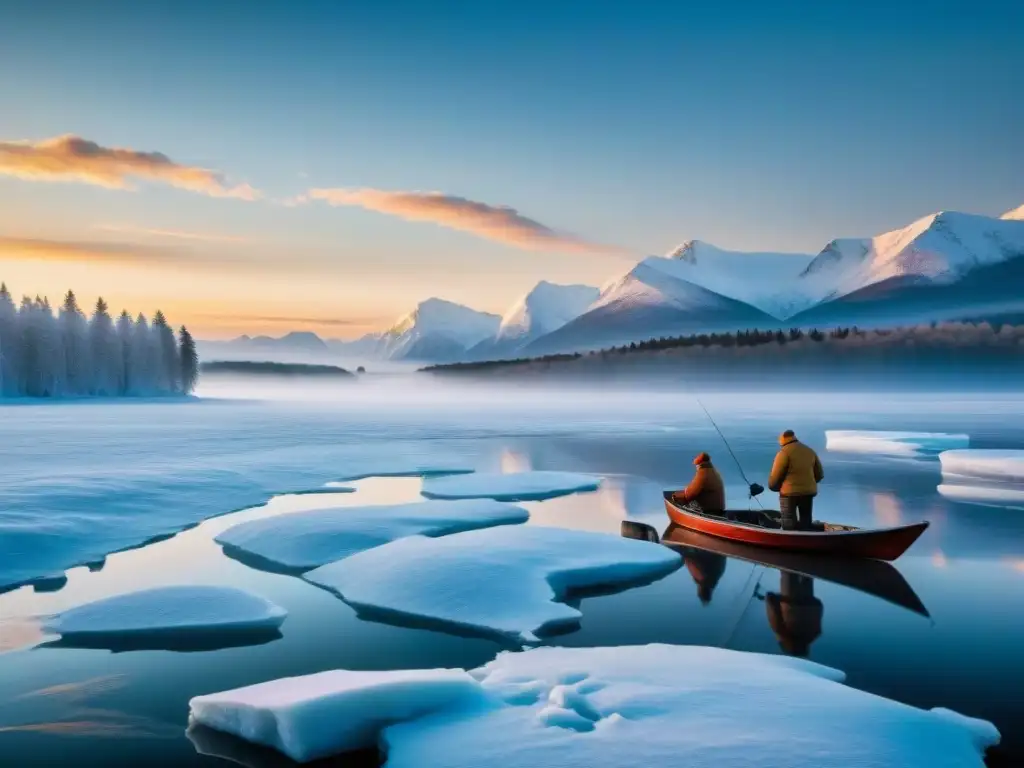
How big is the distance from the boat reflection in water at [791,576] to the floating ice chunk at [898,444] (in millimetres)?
23988

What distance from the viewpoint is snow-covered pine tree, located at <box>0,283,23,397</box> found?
7625 cm

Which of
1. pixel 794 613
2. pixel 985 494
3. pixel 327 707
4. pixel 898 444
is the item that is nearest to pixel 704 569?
pixel 794 613

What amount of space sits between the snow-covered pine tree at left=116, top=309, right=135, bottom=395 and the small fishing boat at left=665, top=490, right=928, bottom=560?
84028 millimetres

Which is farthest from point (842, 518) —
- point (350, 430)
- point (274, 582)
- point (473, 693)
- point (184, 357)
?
point (184, 357)

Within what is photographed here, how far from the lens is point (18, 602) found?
11094 millimetres

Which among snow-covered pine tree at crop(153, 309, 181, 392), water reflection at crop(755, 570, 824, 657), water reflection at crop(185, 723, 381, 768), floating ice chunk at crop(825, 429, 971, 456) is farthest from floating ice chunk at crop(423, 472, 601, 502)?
snow-covered pine tree at crop(153, 309, 181, 392)

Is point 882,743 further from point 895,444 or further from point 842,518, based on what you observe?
point 895,444

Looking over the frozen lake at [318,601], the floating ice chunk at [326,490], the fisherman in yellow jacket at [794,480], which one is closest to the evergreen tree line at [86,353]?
the frozen lake at [318,601]

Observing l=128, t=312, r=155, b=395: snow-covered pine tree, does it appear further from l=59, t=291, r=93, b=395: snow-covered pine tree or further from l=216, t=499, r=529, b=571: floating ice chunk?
l=216, t=499, r=529, b=571: floating ice chunk

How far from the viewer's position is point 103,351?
85.8 meters

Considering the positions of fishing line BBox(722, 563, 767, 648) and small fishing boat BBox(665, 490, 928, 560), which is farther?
small fishing boat BBox(665, 490, 928, 560)

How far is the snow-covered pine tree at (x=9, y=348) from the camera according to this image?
76250mm

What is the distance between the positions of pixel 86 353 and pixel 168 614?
8407cm

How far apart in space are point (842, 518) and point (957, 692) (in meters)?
10.9
